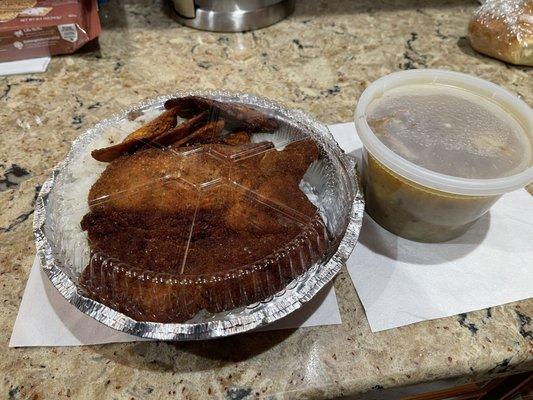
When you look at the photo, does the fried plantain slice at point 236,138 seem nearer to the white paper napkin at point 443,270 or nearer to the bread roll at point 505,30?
→ the white paper napkin at point 443,270

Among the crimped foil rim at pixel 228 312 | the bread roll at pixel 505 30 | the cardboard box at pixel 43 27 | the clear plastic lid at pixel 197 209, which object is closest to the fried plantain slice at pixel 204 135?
the clear plastic lid at pixel 197 209

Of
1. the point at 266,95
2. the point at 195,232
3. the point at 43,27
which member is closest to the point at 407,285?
the point at 195,232

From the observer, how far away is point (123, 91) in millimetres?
1144

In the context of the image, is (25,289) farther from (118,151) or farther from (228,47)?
(228,47)

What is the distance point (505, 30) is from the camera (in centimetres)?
117

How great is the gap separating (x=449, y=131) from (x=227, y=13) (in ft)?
2.79

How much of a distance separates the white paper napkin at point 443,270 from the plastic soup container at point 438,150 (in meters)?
0.03

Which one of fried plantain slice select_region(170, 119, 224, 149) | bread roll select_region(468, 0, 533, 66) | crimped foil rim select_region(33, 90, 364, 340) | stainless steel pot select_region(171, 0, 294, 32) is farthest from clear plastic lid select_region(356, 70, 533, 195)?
stainless steel pot select_region(171, 0, 294, 32)

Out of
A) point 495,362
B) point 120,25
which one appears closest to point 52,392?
point 495,362

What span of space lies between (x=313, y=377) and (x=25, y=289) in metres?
0.49

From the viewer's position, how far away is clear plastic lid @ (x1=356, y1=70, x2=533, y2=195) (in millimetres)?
653

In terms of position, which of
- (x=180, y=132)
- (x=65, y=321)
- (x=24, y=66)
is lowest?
(x=65, y=321)

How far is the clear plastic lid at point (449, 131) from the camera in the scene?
0.65m

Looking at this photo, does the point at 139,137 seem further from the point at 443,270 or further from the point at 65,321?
the point at 443,270
